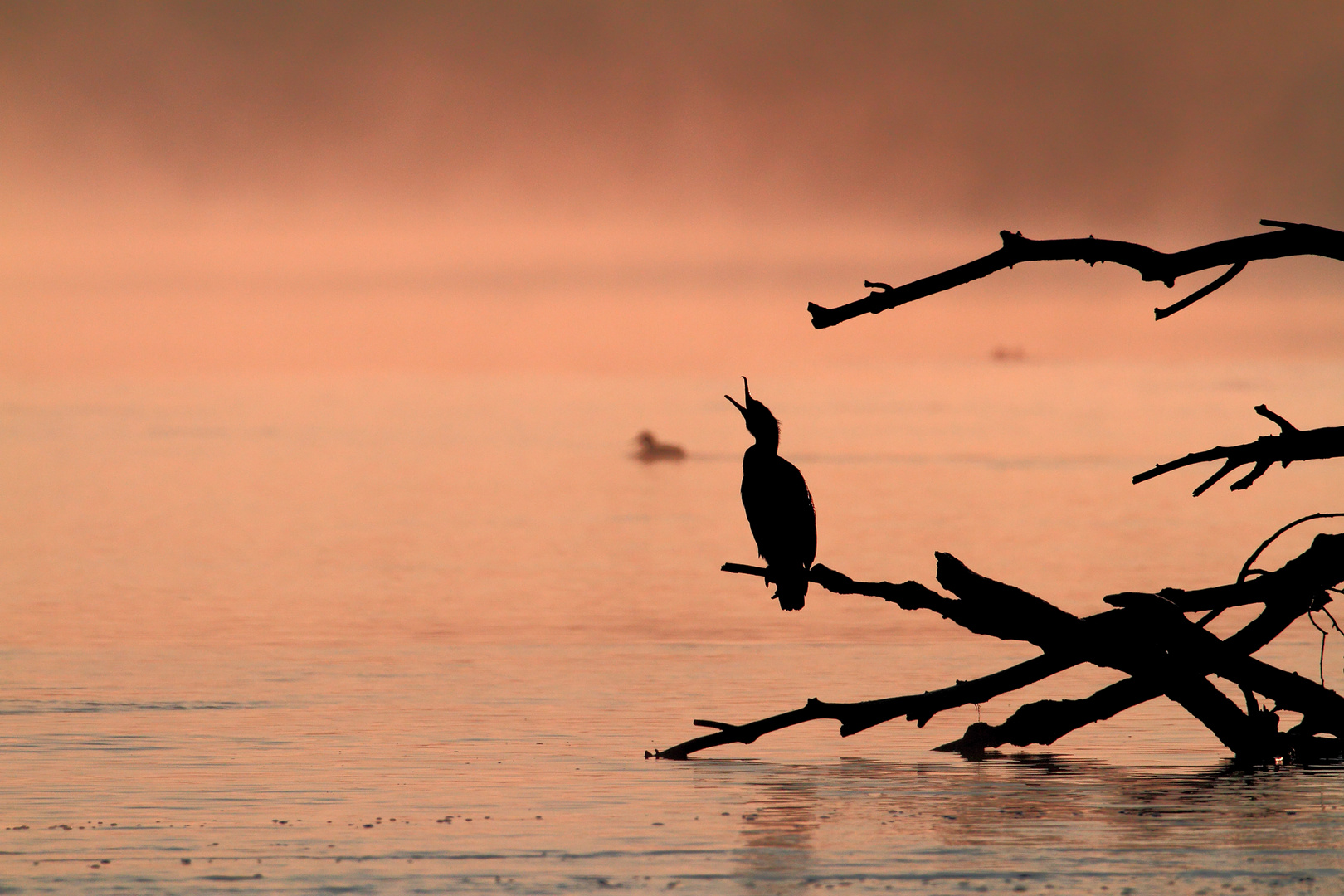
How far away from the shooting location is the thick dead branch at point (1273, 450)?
9219mm

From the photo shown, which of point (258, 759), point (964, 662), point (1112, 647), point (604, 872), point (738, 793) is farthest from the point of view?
point (964, 662)

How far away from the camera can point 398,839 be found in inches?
421

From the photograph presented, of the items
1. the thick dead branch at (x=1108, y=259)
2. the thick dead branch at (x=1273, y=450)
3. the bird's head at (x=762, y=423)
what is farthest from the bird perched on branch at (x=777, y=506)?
the thick dead branch at (x=1108, y=259)

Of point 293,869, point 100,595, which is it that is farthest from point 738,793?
point 100,595

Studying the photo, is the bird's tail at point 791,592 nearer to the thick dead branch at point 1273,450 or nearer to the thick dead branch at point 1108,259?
the thick dead branch at point 1273,450

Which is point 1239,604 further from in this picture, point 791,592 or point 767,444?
point 767,444

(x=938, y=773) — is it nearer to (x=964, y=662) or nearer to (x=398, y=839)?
(x=398, y=839)

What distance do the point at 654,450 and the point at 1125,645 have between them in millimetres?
118869

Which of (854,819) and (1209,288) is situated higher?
(1209,288)

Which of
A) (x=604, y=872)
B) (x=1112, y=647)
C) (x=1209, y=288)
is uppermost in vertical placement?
(x=1209, y=288)

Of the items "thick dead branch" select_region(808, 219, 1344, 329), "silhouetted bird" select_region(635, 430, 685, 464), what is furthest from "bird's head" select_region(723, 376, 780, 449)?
"silhouetted bird" select_region(635, 430, 685, 464)

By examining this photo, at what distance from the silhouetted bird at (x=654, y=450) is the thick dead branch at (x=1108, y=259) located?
118 metres

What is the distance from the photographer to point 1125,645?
11.5 meters

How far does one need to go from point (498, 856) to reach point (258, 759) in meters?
4.33
